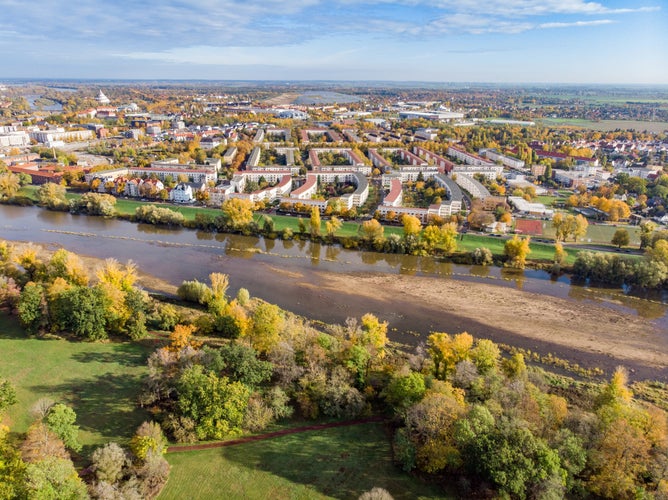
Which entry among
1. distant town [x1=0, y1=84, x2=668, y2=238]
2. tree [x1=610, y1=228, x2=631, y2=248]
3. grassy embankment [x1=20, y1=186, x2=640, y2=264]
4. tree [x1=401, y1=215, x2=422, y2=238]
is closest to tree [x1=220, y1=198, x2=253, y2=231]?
grassy embankment [x1=20, y1=186, x2=640, y2=264]

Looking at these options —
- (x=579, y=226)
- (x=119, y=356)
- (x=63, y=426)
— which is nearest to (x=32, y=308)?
(x=119, y=356)

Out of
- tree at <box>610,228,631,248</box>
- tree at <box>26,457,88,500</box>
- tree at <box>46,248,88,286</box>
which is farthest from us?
tree at <box>610,228,631,248</box>

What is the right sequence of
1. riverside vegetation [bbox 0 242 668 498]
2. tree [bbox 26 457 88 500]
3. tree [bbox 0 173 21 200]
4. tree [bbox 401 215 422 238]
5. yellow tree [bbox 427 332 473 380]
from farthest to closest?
tree [bbox 0 173 21 200], tree [bbox 401 215 422 238], yellow tree [bbox 427 332 473 380], riverside vegetation [bbox 0 242 668 498], tree [bbox 26 457 88 500]

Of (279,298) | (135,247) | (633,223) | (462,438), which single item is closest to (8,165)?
(135,247)

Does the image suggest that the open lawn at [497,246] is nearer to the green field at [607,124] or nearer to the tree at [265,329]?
the tree at [265,329]

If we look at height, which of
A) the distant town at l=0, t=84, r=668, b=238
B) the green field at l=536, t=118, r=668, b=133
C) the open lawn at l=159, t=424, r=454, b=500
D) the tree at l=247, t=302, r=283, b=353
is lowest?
the open lawn at l=159, t=424, r=454, b=500

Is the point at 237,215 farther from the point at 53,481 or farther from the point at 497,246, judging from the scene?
the point at 53,481

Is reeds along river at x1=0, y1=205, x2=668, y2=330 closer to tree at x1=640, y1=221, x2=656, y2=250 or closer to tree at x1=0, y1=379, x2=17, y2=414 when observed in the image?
tree at x1=640, y1=221, x2=656, y2=250

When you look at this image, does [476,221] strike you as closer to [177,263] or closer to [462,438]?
[177,263]
